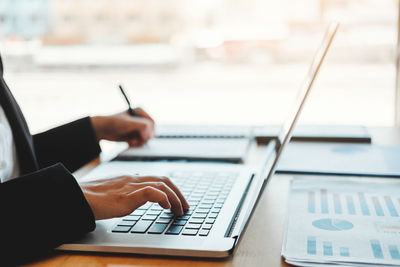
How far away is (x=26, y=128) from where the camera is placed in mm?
1043

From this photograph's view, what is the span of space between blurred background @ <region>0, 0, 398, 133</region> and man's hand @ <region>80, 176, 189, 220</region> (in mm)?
4322

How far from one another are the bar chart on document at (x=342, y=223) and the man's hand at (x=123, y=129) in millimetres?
464

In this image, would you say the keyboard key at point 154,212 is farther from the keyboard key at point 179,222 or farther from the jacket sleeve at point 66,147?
the jacket sleeve at point 66,147

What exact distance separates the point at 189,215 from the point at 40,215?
0.71 feet

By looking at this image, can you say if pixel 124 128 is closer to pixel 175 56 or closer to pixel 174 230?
pixel 174 230

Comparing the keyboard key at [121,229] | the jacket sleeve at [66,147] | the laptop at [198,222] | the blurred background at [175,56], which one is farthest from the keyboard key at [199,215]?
the blurred background at [175,56]

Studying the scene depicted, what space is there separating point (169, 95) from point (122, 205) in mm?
5226

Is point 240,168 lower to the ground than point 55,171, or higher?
higher

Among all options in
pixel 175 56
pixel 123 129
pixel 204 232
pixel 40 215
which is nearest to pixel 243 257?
pixel 204 232

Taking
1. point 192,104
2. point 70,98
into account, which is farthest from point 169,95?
point 70,98

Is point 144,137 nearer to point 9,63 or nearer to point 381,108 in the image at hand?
point 381,108

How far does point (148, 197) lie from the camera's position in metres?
0.69

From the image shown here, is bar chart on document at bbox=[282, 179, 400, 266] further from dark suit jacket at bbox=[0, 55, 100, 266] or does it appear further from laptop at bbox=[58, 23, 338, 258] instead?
dark suit jacket at bbox=[0, 55, 100, 266]

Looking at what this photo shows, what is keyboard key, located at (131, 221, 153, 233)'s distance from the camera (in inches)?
26.3
